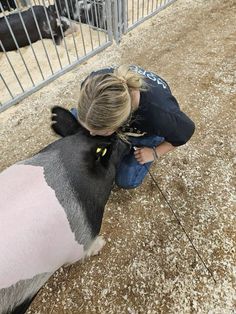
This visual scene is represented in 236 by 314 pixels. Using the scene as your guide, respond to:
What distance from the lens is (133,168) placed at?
2111 millimetres

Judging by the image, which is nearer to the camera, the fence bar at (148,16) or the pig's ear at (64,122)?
the pig's ear at (64,122)

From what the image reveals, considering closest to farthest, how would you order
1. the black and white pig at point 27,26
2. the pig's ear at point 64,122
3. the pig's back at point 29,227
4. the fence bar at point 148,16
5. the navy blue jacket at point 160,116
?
the pig's back at point 29,227 → the pig's ear at point 64,122 → the navy blue jacket at point 160,116 → the black and white pig at point 27,26 → the fence bar at point 148,16

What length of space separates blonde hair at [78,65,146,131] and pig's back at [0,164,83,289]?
13.5 inches

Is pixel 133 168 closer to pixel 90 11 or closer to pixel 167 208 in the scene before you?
pixel 167 208

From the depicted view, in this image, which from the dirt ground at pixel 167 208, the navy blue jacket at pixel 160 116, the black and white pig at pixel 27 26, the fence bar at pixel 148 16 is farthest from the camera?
the fence bar at pixel 148 16

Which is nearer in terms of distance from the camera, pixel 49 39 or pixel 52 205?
pixel 52 205

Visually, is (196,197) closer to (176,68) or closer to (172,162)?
(172,162)

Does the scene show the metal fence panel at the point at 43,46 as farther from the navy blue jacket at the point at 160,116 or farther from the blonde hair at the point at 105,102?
the blonde hair at the point at 105,102

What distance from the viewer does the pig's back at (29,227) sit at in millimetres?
1200

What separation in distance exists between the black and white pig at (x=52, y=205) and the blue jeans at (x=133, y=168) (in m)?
0.40

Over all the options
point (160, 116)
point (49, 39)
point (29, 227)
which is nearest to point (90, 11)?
point (49, 39)

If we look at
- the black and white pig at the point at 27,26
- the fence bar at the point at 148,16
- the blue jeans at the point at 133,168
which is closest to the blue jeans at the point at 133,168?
the blue jeans at the point at 133,168

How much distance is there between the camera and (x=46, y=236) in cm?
128

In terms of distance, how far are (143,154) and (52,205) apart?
84 cm
